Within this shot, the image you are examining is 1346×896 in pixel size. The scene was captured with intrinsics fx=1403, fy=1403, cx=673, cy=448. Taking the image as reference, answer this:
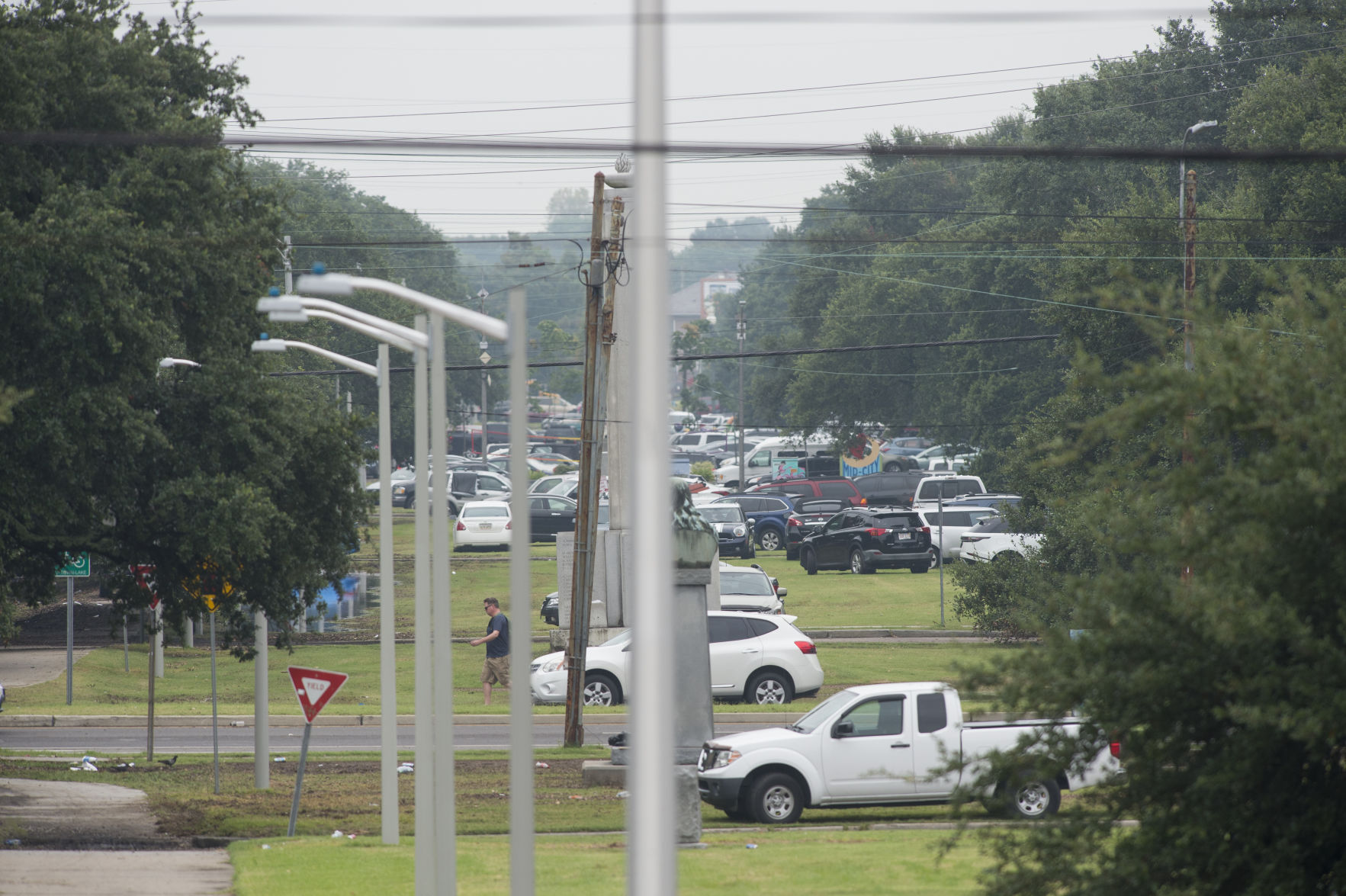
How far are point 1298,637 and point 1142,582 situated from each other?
3.06 feet

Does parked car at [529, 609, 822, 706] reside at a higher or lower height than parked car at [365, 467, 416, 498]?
lower

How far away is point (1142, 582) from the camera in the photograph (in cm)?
766

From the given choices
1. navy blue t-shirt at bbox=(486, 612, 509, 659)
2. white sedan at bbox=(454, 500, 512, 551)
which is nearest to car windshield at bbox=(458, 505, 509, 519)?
white sedan at bbox=(454, 500, 512, 551)

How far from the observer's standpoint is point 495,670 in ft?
78.5

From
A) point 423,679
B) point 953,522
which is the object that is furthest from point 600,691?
point 953,522

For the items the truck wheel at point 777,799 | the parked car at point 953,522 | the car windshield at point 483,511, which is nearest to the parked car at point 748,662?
the truck wheel at point 777,799

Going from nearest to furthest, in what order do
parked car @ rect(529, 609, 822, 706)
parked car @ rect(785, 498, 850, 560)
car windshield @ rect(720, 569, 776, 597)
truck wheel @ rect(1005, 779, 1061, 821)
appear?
1. truck wheel @ rect(1005, 779, 1061, 821)
2. parked car @ rect(529, 609, 822, 706)
3. car windshield @ rect(720, 569, 776, 597)
4. parked car @ rect(785, 498, 850, 560)

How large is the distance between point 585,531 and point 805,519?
76.4ft

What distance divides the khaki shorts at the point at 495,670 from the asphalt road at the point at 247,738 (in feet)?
3.55

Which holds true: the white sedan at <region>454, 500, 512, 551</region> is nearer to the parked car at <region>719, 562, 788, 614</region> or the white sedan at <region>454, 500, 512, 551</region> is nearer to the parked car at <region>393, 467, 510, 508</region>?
the parked car at <region>393, 467, 510, 508</region>

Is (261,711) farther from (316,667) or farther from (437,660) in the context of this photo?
(316,667)

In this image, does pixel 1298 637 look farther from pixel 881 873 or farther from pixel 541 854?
pixel 541 854

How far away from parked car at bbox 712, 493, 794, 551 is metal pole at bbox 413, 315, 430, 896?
2996 centimetres

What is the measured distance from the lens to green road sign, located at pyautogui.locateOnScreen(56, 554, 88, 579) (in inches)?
726
